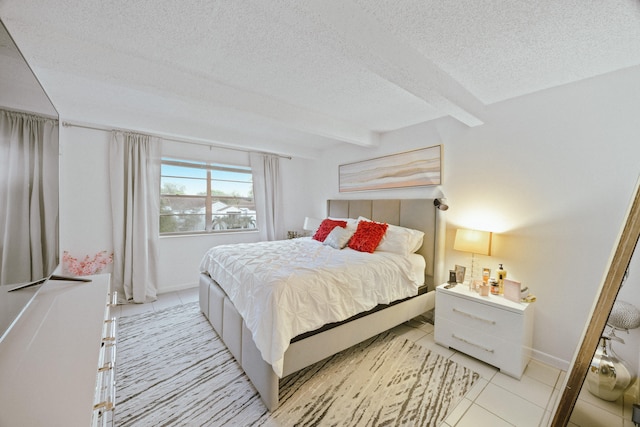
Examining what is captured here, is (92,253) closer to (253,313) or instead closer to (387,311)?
(253,313)

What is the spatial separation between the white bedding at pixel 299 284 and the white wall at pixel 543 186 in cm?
92

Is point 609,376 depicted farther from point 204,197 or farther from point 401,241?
point 204,197

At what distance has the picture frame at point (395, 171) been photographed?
2934 mm

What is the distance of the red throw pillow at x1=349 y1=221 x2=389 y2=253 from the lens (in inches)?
111

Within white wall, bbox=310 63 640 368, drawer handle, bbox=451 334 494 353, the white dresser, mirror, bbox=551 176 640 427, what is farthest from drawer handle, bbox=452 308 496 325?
the white dresser

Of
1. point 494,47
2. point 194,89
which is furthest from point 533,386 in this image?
point 194,89

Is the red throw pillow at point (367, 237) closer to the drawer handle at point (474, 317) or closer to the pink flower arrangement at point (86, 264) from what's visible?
the drawer handle at point (474, 317)

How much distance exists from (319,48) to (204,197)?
3.13 meters

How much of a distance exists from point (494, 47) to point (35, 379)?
2777 mm

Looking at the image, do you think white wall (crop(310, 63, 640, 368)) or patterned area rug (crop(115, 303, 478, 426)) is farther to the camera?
white wall (crop(310, 63, 640, 368))

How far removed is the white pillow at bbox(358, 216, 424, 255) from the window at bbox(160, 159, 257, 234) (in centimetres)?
255

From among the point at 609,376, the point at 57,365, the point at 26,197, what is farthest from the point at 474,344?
the point at 26,197

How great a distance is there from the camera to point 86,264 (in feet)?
9.96

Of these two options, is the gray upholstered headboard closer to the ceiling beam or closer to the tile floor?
the tile floor
